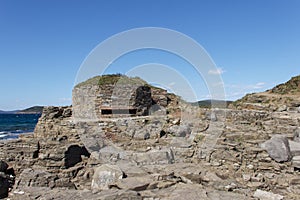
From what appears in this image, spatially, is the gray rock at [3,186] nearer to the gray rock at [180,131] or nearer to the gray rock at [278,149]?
the gray rock at [180,131]

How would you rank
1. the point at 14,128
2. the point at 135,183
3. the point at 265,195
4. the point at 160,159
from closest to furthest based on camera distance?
the point at 265,195, the point at 135,183, the point at 160,159, the point at 14,128

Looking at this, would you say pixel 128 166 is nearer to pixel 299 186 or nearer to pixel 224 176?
pixel 224 176

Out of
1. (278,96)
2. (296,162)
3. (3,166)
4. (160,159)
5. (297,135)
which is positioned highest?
(278,96)

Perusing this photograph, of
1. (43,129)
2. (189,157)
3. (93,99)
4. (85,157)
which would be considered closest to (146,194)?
(189,157)

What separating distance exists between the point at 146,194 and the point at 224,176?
5.94 feet

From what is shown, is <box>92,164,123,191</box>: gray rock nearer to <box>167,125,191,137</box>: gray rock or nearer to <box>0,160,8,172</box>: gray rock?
<box>0,160,8,172</box>: gray rock

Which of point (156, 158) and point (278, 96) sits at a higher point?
point (278, 96)

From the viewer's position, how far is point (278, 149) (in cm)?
523

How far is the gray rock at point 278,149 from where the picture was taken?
16.7 ft

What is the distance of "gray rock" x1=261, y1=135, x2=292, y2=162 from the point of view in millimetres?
5102

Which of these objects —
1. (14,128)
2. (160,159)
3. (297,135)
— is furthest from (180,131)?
(14,128)

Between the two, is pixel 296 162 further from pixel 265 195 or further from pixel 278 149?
pixel 265 195

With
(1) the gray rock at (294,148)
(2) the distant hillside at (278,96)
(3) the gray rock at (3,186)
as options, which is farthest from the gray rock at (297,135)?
(3) the gray rock at (3,186)

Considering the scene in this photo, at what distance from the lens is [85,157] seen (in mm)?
7609
